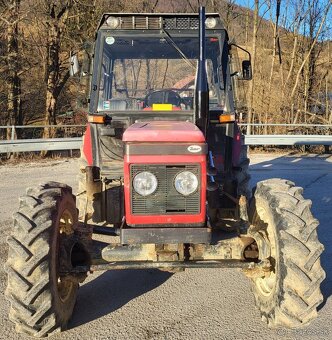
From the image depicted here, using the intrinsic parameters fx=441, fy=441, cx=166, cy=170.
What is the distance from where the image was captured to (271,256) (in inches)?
133

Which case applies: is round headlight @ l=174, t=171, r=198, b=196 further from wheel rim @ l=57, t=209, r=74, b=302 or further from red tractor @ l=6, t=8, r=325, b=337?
wheel rim @ l=57, t=209, r=74, b=302

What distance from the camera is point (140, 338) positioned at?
324cm

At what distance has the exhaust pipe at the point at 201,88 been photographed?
140 inches

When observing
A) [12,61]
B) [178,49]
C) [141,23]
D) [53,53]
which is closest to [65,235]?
[178,49]

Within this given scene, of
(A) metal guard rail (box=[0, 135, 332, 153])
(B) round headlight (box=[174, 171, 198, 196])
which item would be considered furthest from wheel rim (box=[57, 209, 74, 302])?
(A) metal guard rail (box=[0, 135, 332, 153])

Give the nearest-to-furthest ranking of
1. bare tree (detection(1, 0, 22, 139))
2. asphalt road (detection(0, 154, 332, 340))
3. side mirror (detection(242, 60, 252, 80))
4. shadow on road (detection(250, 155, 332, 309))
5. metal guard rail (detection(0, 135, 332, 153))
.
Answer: asphalt road (detection(0, 154, 332, 340))
side mirror (detection(242, 60, 252, 80))
shadow on road (detection(250, 155, 332, 309))
metal guard rail (detection(0, 135, 332, 153))
bare tree (detection(1, 0, 22, 139))

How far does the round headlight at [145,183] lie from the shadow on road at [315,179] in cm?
178

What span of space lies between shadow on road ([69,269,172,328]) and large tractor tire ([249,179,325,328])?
1197mm

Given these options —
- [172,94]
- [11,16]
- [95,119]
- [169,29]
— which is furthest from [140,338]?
[11,16]

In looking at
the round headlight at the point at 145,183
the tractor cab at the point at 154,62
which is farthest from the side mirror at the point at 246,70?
the round headlight at the point at 145,183

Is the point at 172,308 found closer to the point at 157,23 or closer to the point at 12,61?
the point at 157,23

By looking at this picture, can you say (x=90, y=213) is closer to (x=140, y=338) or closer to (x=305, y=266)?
(x=140, y=338)

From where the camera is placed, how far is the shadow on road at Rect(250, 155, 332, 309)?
193 inches

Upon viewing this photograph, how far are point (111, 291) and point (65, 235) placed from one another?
884 millimetres
